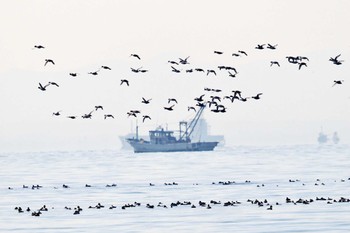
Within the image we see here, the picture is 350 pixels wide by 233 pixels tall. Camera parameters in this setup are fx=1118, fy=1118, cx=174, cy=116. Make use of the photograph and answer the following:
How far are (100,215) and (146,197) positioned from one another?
75.7 ft

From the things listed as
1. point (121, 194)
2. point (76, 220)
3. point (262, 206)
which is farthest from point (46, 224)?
point (121, 194)

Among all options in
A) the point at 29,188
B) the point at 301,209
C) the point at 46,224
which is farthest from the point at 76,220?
the point at 29,188

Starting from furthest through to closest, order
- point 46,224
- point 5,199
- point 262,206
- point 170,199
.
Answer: point 5,199
point 170,199
point 262,206
point 46,224

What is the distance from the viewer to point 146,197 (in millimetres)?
100375

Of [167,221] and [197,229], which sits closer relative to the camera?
[197,229]

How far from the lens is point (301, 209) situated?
261 ft

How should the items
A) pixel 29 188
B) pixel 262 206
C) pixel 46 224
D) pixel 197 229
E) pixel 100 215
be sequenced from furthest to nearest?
pixel 29 188, pixel 262 206, pixel 100 215, pixel 46 224, pixel 197 229

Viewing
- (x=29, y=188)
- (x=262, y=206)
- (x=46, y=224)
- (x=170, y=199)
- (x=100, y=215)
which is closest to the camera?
(x=46, y=224)

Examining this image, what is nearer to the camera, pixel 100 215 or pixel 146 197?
pixel 100 215

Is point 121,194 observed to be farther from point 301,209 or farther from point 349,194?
point 301,209

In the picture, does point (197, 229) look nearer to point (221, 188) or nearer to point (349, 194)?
point (349, 194)

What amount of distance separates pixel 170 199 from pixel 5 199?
16.3 meters

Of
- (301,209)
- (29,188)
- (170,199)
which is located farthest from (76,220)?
(29,188)

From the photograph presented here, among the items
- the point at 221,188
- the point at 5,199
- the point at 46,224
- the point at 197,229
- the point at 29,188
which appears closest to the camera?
the point at 197,229
